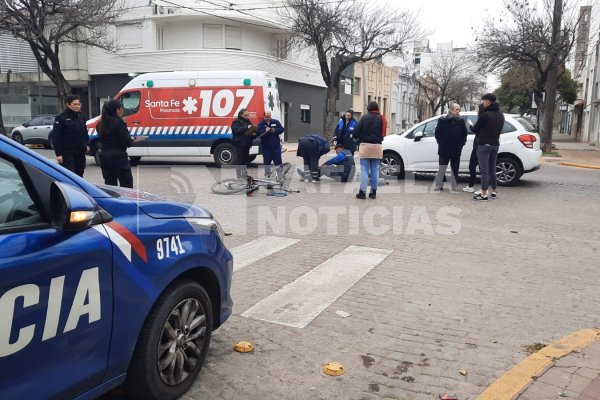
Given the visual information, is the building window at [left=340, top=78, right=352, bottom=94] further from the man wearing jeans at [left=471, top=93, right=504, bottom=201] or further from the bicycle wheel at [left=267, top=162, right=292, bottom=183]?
the man wearing jeans at [left=471, top=93, right=504, bottom=201]

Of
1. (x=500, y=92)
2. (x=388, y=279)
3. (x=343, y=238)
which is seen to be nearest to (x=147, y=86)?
(x=343, y=238)

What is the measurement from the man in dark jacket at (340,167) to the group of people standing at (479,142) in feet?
7.01

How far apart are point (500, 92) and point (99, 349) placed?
57377mm

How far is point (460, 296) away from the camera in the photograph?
A: 4793 mm

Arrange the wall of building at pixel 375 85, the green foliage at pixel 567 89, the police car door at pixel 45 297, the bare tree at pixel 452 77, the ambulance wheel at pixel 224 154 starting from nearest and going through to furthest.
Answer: the police car door at pixel 45 297, the ambulance wheel at pixel 224 154, the green foliage at pixel 567 89, the wall of building at pixel 375 85, the bare tree at pixel 452 77

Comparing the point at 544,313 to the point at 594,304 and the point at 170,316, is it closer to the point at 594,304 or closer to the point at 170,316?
the point at 594,304

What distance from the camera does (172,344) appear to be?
292 centimetres

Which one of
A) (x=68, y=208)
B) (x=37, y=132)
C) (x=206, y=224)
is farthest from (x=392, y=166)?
(x=37, y=132)

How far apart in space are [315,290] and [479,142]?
617 centimetres

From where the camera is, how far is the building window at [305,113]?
120 ft

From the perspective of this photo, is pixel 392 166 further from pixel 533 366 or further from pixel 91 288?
pixel 91 288

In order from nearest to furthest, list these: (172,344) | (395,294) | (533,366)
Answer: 1. (172,344)
2. (533,366)
3. (395,294)

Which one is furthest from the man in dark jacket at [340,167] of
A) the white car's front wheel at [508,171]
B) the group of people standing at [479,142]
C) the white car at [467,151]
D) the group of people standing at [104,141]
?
A: the group of people standing at [104,141]

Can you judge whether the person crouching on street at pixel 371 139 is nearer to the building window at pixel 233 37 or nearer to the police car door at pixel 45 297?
the police car door at pixel 45 297
